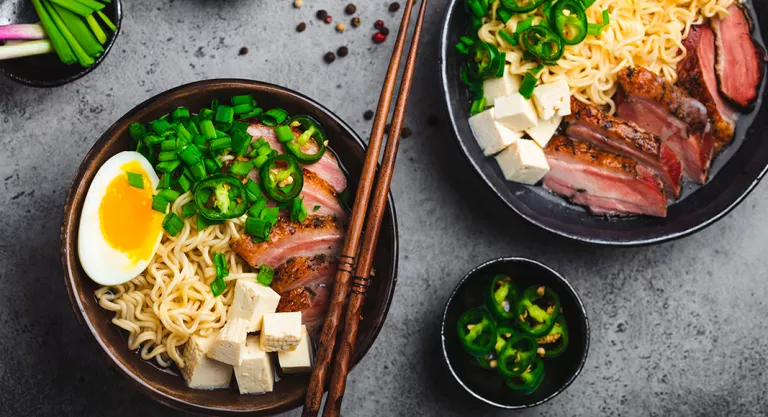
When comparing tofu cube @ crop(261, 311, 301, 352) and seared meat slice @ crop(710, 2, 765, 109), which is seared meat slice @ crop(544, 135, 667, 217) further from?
tofu cube @ crop(261, 311, 301, 352)

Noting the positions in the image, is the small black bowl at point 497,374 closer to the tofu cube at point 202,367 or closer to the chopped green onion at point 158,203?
the tofu cube at point 202,367

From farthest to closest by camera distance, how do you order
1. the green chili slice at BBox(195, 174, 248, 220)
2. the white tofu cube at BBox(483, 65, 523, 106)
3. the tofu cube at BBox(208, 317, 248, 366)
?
the white tofu cube at BBox(483, 65, 523, 106), the green chili slice at BBox(195, 174, 248, 220), the tofu cube at BBox(208, 317, 248, 366)

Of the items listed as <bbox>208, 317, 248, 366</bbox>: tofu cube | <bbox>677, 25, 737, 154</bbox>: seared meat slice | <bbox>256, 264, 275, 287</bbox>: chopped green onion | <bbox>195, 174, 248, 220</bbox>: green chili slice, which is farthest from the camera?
<bbox>677, 25, 737, 154</bbox>: seared meat slice

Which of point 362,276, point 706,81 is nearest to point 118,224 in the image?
point 362,276

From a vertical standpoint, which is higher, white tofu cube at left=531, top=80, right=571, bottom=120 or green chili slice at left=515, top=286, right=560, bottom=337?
white tofu cube at left=531, top=80, right=571, bottom=120

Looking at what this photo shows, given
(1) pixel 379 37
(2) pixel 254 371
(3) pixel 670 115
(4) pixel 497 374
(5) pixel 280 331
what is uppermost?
(1) pixel 379 37

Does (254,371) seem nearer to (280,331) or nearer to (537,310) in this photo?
(280,331)

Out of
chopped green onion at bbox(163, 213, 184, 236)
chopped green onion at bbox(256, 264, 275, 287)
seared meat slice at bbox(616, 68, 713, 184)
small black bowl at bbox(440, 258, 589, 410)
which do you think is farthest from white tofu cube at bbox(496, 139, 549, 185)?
chopped green onion at bbox(163, 213, 184, 236)
